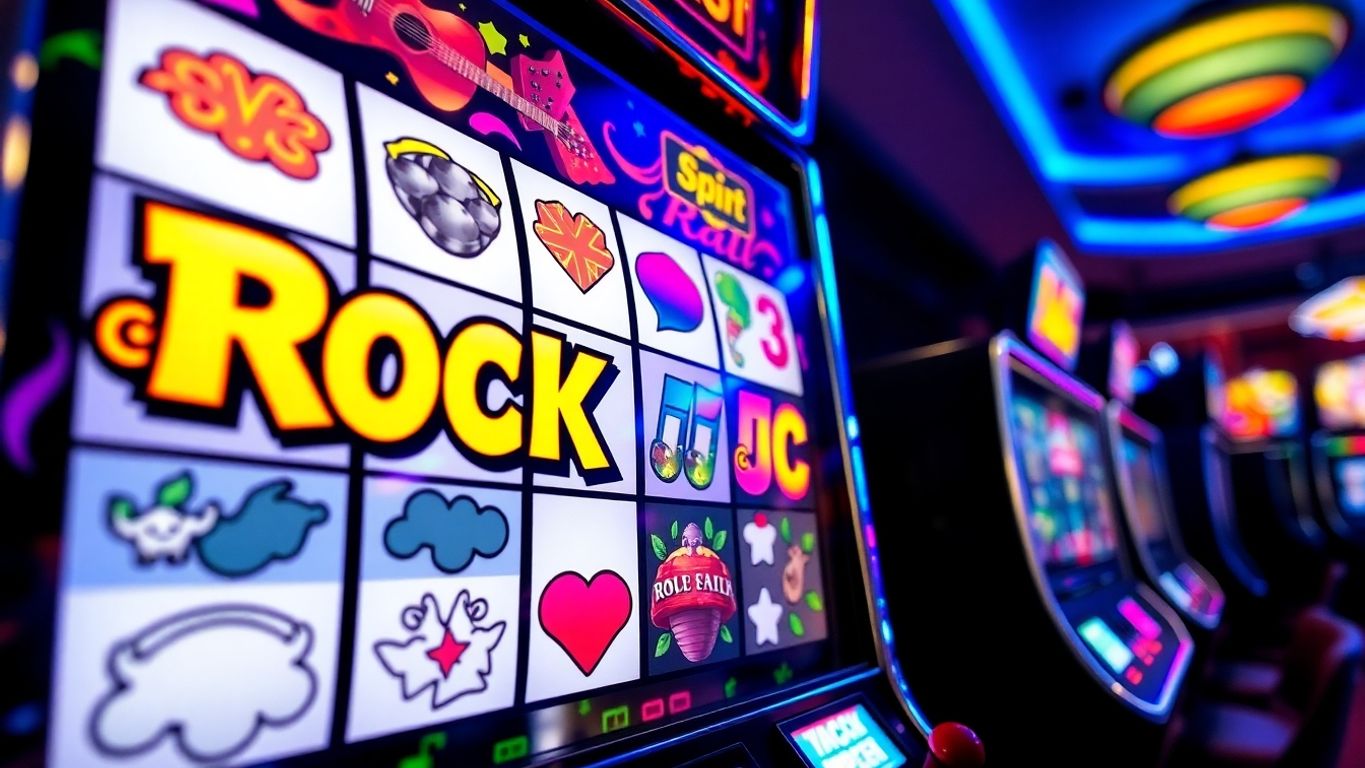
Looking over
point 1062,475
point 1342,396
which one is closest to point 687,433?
point 1062,475

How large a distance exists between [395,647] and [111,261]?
376 millimetres

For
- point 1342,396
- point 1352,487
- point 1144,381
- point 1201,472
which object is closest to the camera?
point 1201,472

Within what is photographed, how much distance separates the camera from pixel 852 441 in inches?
48.6

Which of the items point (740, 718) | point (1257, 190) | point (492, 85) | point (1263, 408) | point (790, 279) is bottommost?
point (740, 718)

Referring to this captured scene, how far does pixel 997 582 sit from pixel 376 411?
1.46 m

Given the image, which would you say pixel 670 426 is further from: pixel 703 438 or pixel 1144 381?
pixel 1144 381

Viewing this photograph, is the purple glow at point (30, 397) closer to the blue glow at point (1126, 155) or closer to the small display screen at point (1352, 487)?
the blue glow at point (1126, 155)

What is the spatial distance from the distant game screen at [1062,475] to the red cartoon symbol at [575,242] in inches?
47.0

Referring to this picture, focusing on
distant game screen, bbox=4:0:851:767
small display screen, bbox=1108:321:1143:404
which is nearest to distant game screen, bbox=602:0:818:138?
distant game screen, bbox=4:0:851:767

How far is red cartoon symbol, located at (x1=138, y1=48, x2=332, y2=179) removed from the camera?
2.04ft

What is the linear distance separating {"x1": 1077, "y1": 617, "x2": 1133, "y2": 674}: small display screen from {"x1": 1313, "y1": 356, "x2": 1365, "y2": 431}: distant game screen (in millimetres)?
7752

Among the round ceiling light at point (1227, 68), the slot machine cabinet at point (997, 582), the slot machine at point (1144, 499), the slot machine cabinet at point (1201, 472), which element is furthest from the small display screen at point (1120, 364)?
the slot machine cabinet at point (997, 582)

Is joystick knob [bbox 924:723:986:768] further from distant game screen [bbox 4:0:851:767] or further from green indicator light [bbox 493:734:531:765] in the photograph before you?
green indicator light [bbox 493:734:531:765]

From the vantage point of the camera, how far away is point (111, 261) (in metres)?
0.56
